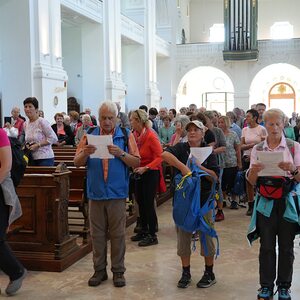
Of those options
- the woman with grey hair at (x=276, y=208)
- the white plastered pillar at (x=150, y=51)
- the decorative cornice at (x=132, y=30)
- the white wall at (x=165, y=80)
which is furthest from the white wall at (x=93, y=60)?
the woman with grey hair at (x=276, y=208)

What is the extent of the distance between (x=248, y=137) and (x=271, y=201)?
386 cm

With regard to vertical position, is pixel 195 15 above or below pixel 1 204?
above

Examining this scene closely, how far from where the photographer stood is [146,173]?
243 inches

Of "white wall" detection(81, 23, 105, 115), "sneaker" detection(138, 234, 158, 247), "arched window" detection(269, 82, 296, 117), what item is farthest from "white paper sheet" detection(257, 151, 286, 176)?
"arched window" detection(269, 82, 296, 117)

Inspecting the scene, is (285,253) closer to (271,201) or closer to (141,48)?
(271,201)

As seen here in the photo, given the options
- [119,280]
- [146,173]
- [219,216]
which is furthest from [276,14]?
[119,280]

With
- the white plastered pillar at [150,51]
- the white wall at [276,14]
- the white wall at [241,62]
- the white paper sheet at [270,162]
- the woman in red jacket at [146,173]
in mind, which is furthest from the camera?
the white wall at [276,14]

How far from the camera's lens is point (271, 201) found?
403cm

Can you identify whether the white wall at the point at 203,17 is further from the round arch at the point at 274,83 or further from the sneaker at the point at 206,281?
the sneaker at the point at 206,281

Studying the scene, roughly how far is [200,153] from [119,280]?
1415 mm

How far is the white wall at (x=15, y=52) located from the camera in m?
12.7

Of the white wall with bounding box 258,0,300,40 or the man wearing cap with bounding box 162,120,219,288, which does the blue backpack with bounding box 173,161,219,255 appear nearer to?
the man wearing cap with bounding box 162,120,219,288

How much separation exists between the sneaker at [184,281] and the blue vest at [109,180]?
3.05ft

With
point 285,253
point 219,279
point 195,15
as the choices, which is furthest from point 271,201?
point 195,15
